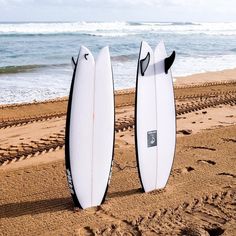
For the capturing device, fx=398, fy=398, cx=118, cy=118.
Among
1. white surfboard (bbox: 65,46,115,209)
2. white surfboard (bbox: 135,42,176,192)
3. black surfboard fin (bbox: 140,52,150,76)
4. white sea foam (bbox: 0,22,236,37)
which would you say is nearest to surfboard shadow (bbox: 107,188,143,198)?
white surfboard (bbox: 135,42,176,192)

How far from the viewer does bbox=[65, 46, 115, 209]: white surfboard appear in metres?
4.11

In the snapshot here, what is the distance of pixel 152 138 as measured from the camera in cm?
470

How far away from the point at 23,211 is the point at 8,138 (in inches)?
124

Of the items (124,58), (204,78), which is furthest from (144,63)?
(124,58)

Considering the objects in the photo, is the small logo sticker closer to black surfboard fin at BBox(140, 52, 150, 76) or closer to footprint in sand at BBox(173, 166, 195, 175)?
black surfboard fin at BBox(140, 52, 150, 76)

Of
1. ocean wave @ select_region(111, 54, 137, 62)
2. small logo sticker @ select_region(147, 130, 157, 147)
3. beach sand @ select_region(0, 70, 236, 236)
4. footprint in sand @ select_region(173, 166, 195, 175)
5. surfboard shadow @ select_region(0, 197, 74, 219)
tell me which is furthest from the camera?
ocean wave @ select_region(111, 54, 137, 62)

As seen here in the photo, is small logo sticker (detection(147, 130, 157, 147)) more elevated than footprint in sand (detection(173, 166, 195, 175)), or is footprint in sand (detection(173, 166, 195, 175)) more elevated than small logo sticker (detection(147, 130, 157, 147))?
small logo sticker (detection(147, 130, 157, 147))

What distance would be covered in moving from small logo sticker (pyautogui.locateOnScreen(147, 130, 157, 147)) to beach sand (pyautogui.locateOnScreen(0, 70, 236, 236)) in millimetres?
595

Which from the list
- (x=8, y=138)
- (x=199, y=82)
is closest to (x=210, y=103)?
(x=199, y=82)

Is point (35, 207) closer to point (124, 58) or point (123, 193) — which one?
point (123, 193)

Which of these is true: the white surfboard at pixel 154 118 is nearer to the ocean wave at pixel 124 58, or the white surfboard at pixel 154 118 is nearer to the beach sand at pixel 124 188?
the beach sand at pixel 124 188

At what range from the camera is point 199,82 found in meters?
13.5

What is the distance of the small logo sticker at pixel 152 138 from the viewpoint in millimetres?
4656

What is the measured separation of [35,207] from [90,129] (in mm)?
1081
